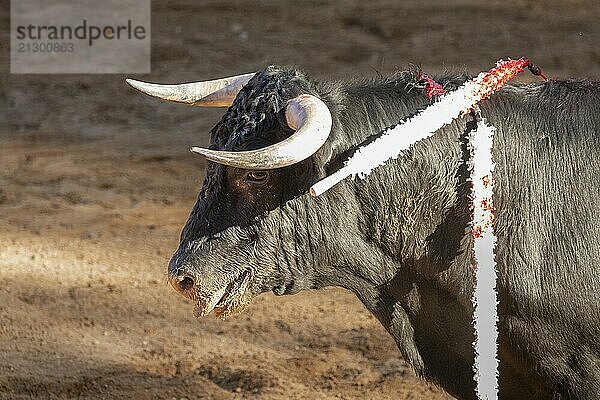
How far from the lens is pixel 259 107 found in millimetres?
4051

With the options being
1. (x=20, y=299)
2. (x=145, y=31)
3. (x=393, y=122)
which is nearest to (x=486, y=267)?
(x=393, y=122)

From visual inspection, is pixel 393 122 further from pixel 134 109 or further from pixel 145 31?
pixel 145 31

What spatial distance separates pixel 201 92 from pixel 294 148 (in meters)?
0.89

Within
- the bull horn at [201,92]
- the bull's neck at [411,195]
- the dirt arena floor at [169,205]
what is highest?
the bull horn at [201,92]

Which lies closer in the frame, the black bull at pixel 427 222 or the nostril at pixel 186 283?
the black bull at pixel 427 222

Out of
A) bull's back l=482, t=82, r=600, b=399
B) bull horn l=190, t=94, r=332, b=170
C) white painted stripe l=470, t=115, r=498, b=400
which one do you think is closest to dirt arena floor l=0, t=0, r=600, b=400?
white painted stripe l=470, t=115, r=498, b=400

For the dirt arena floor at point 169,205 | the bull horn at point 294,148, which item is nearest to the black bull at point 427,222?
the bull horn at point 294,148

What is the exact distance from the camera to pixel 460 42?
12.1m

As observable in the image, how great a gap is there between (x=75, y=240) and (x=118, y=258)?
0.54 metres

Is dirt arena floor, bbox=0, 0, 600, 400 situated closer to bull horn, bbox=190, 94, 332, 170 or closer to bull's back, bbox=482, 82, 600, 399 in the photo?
bull's back, bbox=482, 82, 600, 399

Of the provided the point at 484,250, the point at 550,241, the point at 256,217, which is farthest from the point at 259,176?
the point at 550,241

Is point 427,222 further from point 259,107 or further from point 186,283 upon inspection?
point 186,283

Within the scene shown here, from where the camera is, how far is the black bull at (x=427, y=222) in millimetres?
4004

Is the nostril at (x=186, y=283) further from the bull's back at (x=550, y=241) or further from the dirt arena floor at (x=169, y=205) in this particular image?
the dirt arena floor at (x=169, y=205)
